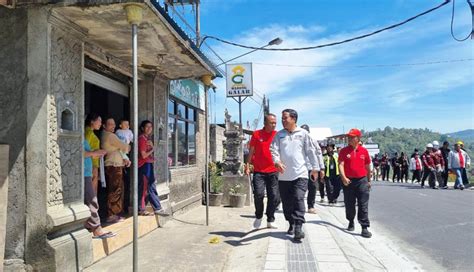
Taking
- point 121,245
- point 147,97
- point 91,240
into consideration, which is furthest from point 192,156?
point 91,240

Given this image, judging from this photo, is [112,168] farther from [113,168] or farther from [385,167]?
[385,167]

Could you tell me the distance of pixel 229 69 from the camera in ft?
55.7

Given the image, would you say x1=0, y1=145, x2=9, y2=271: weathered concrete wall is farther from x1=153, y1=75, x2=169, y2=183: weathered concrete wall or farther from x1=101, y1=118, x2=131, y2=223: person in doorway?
x1=153, y1=75, x2=169, y2=183: weathered concrete wall

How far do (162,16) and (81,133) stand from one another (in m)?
1.76

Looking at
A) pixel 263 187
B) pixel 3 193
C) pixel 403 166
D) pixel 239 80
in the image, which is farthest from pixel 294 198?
pixel 403 166

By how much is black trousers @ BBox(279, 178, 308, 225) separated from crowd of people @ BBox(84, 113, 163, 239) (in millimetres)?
2455

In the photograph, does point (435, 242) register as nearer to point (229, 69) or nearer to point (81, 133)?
point (81, 133)

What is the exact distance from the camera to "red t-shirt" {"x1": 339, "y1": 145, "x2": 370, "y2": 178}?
688cm

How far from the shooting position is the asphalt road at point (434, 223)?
19.0ft

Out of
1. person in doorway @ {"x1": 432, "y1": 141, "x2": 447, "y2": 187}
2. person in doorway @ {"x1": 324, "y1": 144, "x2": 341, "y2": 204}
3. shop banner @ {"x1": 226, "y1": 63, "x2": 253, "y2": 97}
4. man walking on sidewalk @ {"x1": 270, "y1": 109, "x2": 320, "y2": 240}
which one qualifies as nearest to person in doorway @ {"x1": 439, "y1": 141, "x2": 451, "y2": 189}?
person in doorway @ {"x1": 432, "y1": 141, "x2": 447, "y2": 187}

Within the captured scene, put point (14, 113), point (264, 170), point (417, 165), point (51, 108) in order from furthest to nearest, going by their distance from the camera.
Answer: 1. point (417, 165)
2. point (264, 170)
3. point (51, 108)
4. point (14, 113)

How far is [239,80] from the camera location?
663 inches

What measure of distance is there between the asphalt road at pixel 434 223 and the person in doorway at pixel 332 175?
104 cm

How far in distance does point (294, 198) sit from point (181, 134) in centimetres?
505
